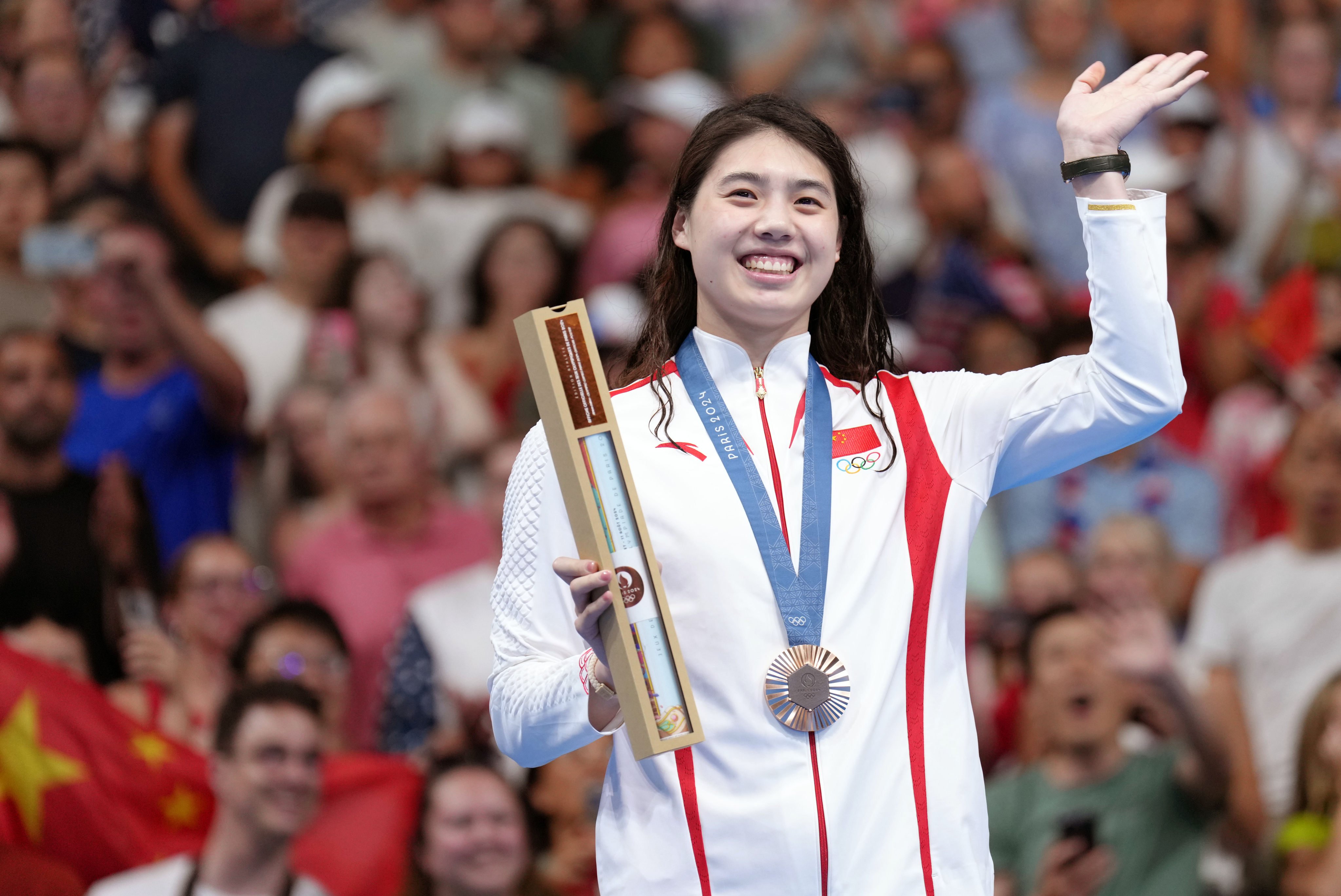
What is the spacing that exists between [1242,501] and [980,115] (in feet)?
8.81

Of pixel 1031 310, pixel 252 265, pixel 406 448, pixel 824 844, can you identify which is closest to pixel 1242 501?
pixel 1031 310

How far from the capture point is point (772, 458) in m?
2.83

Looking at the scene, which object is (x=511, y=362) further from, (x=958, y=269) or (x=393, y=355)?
(x=958, y=269)

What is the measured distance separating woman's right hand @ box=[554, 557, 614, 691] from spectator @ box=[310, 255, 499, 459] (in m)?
4.91

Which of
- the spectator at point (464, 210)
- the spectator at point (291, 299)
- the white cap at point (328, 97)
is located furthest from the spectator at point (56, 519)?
the white cap at point (328, 97)

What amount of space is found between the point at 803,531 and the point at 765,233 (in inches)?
19.6

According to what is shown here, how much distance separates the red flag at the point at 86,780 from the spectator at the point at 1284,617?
3.60 meters

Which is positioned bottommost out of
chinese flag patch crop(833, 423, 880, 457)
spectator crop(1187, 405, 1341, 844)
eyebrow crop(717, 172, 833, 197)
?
spectator crop(1187, 405, 1341, 844)

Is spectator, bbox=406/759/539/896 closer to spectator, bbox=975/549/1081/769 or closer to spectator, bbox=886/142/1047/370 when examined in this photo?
spectator, bbox=975/549/1081/769

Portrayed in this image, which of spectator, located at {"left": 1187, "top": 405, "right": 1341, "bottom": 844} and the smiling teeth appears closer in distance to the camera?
the smiling teeth

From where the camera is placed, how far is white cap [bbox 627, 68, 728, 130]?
863 centimetres

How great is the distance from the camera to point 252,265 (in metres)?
7.90

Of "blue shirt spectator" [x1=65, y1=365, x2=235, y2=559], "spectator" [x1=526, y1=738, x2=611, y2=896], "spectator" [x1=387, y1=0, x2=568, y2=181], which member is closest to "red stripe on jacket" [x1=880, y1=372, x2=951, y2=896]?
"spectator" [x1=526, y1=738, x2=611, y2=896]

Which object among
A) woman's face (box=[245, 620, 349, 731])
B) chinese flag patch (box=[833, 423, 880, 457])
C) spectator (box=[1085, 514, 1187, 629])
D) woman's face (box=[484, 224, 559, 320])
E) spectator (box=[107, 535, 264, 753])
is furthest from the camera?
woman's face (box=[484, 224, 559, 320])
